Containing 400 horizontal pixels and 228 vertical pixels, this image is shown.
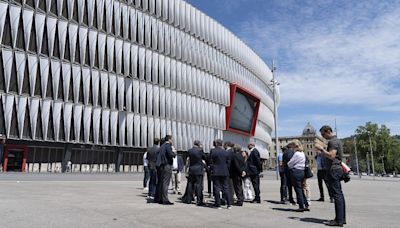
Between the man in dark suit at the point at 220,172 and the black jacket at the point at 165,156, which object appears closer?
the man in dark suit at the point at 220,172

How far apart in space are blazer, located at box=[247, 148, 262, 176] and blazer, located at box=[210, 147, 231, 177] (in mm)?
1698

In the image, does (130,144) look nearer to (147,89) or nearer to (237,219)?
(147,89)

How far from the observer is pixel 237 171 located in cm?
1048

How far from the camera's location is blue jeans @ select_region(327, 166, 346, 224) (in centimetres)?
694

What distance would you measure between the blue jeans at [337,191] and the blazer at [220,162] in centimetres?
322

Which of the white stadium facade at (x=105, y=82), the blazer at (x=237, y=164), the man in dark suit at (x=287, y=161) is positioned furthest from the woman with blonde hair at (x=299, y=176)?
the white stadium facade at (x=105, y=82)

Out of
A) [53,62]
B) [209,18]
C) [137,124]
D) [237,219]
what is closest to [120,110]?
[137,124]

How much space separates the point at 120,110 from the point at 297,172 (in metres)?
38.0

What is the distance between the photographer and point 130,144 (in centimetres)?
4534

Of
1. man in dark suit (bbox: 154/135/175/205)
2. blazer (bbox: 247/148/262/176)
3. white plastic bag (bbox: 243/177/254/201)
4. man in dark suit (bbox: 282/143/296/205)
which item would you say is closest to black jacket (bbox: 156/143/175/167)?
man in dark suit (bbox: 154/135/175/205)

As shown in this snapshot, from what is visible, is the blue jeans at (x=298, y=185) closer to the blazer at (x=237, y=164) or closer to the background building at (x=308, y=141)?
the blazer at (x=237, y=164)

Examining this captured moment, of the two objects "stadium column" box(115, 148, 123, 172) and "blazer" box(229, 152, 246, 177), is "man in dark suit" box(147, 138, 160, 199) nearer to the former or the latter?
"blazer" box(229, 152, 246, 177)

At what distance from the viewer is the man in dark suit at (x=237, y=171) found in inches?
410

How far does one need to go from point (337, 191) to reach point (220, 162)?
358 centimetres
